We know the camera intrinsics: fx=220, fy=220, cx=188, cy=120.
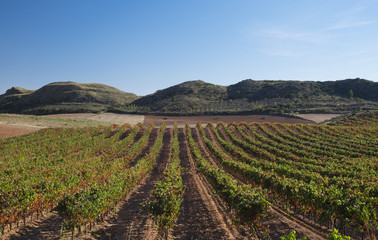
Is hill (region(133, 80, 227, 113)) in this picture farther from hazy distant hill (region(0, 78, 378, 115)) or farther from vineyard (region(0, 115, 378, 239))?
vineyard (region(0, 115, 378, 239))

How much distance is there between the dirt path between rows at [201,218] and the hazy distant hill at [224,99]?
199 feet

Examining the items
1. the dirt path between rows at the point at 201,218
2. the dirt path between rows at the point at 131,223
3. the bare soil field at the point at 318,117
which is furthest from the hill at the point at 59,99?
the dirt path between rows at the point at 201,218

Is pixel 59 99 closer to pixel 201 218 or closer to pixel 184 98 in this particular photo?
pixel 184 98

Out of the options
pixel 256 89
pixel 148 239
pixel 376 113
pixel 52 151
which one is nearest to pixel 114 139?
pixel 52 151

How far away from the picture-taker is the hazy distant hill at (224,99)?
81094 mm

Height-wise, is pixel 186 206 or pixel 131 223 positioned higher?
pixel 131 223

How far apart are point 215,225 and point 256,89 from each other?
11215 centimetres

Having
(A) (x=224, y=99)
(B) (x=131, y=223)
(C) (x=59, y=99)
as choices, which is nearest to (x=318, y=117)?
(A) (x=224, y=99)

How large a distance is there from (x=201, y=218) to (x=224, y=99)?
3903 inches

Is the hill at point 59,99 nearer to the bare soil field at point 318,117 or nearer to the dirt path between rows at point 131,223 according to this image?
the bare soil field at point 318,117

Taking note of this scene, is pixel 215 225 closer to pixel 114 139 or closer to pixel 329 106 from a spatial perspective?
pixel 114 139

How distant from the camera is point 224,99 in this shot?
108 metres

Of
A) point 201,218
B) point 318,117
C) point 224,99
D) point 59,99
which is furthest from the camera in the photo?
point 59,99

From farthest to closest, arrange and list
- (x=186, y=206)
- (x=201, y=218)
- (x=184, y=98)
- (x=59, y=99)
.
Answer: (x=59, y=99) → (x=184, y=98) → (x=186, y=206) → (x=201, y=218)
